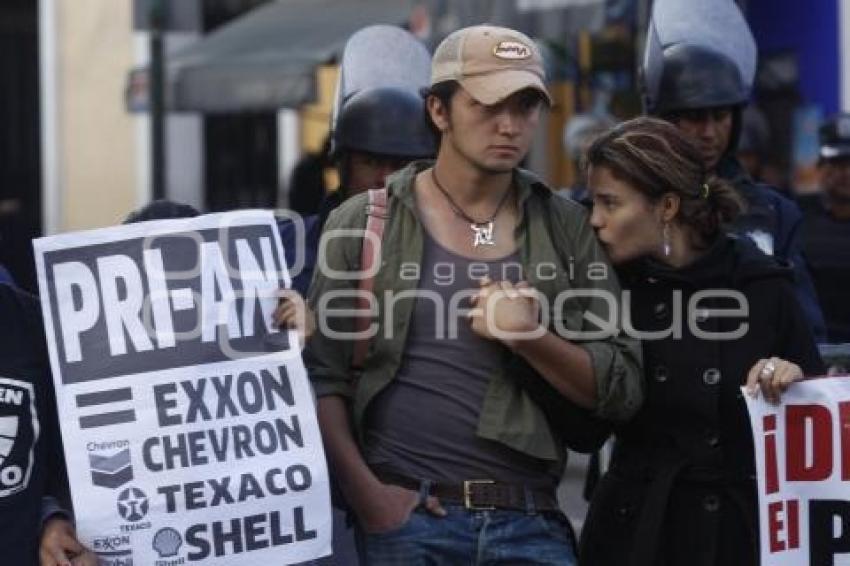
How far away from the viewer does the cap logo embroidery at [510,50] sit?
4.64 meters

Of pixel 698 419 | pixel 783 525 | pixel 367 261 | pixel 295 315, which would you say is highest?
pixel 367 261

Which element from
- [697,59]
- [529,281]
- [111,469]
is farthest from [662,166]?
[697,59]

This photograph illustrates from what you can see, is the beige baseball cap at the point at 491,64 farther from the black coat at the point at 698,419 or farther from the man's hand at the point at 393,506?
the man's hand at the point at 393,506

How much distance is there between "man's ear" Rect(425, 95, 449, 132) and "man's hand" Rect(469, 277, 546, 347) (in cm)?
42

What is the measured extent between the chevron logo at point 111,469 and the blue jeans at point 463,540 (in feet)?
1.66

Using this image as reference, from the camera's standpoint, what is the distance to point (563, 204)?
479 centimetres

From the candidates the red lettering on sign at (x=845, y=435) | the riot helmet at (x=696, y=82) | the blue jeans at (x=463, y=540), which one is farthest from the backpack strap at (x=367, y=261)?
the riot helmet at (x=696, y=82)

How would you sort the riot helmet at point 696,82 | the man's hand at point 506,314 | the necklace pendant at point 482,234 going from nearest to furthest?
the man's hand at point 506,314 < the necklace pendant at point 482,234 < the riot helmet at point 696,82

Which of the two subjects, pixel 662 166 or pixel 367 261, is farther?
pixel 662 166

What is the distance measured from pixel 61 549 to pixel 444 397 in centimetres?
80

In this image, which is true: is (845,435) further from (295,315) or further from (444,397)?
(295,315)

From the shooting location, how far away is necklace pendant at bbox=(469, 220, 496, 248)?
15.4 ft

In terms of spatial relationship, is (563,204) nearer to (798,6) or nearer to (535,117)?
(535,117)

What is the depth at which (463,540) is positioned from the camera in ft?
14.9
